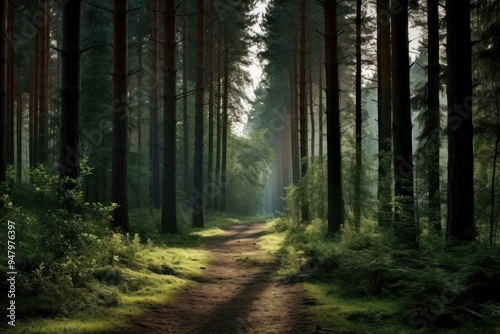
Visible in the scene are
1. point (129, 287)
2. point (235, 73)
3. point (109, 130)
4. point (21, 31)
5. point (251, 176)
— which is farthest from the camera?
point (251, 176)

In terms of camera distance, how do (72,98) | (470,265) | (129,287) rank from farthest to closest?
1. (72,98)
2. (129,287)
3. (470,265)

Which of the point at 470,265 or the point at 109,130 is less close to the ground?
the point at 109,130

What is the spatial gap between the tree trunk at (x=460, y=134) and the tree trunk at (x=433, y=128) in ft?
3.07

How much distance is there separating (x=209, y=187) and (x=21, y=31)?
16.8 meters

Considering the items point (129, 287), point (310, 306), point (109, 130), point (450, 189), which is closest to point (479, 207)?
point (450, 189)

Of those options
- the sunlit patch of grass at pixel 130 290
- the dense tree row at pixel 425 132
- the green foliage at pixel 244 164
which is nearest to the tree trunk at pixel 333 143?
the dense tree row at pixel 425 132

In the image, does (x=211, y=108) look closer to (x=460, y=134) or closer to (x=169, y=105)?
(x=169, y=105)

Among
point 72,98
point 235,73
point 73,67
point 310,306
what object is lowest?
point 310,306

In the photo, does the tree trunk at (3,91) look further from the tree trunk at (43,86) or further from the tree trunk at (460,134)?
the tree trunk at (43,86)

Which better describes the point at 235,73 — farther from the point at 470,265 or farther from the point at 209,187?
the point at 470,265

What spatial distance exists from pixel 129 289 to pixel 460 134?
651 centimetres

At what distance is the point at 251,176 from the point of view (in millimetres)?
48562

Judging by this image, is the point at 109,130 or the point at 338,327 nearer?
the point at 338,327

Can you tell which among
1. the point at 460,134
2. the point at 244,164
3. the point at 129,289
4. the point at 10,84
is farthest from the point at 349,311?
the point at 244,164
